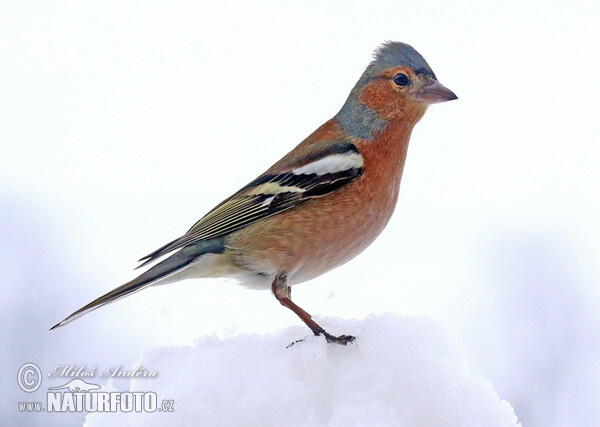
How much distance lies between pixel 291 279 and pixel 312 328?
0.67 meters

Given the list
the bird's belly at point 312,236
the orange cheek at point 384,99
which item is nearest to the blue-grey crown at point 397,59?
the orange cheek at point 384,99

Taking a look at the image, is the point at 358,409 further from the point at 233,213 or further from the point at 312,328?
the point at 233,213

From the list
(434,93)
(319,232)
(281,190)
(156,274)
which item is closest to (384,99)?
(434,93)

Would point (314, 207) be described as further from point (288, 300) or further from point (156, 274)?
point (156, 274)

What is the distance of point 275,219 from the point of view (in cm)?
444

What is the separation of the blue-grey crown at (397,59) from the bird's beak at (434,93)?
0.40 feet

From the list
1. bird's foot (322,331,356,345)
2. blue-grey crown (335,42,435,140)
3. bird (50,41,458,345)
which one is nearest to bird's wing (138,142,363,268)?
bird (50,41,458,345)

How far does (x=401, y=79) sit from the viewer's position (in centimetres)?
489

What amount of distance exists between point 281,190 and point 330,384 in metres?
1.76

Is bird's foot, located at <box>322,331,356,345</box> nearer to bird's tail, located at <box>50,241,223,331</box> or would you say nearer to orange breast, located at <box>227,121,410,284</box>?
Result: orange breast, located at <box>227,121,410,284</box>

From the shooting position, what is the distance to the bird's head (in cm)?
482

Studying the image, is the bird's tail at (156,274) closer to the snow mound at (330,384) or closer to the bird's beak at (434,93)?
the snow mound at (330,384)

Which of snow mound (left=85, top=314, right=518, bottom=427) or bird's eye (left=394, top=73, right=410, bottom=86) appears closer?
snow mound (left=85, top=314, right=518, bottom=427)

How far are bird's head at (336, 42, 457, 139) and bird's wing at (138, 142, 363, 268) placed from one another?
257 millimetres
